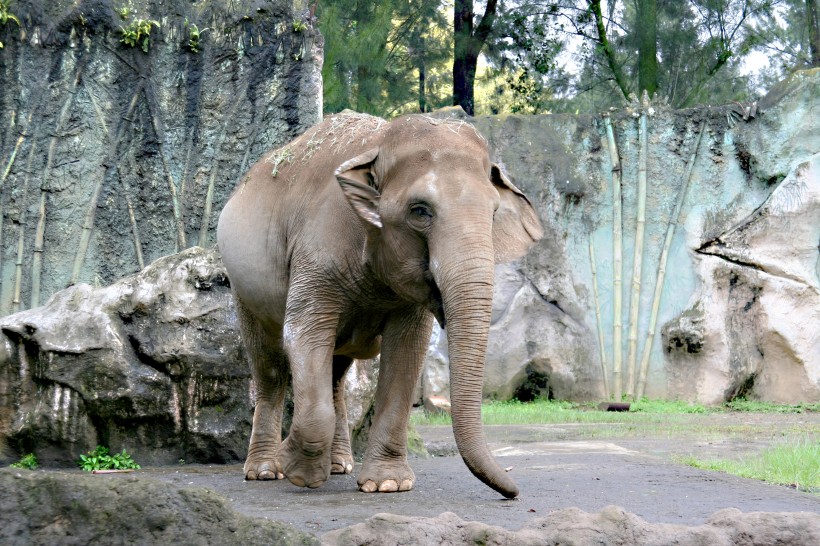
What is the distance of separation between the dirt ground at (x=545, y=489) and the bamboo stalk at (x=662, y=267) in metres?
5.75

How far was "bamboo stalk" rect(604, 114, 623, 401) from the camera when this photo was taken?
15.5m

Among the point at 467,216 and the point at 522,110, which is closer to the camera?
the point at 467,216

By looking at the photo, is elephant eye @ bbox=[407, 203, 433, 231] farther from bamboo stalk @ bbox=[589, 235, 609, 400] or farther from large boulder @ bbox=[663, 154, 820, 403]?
bamboo stalk @ bbox=[589, 235, 609, 400]

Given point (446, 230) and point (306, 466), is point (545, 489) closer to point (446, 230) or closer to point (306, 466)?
point (306, 466)

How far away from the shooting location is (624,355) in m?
15.6

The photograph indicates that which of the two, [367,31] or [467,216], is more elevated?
[367,31]

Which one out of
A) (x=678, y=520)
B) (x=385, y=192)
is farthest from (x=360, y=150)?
(x=678, y=520)

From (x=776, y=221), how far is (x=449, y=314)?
1088 centimetres

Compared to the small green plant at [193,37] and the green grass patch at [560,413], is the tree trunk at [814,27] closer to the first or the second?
the green grass patch at [560,413]

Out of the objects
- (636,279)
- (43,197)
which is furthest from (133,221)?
(636,279)

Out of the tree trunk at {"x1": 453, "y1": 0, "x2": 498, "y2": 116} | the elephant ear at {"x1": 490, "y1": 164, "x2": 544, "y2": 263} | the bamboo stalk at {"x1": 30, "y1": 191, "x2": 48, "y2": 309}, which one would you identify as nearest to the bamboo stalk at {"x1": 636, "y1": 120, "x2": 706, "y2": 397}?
the tree trunk at {"x1": 453, "y1": 0, "x2": 498, "y2": 116}

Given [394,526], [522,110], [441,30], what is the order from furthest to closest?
[522,110], [441,30], [394,526]

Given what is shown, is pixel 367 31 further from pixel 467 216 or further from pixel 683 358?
pixel 467 216

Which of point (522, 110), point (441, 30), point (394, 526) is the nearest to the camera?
point (394, 526)
